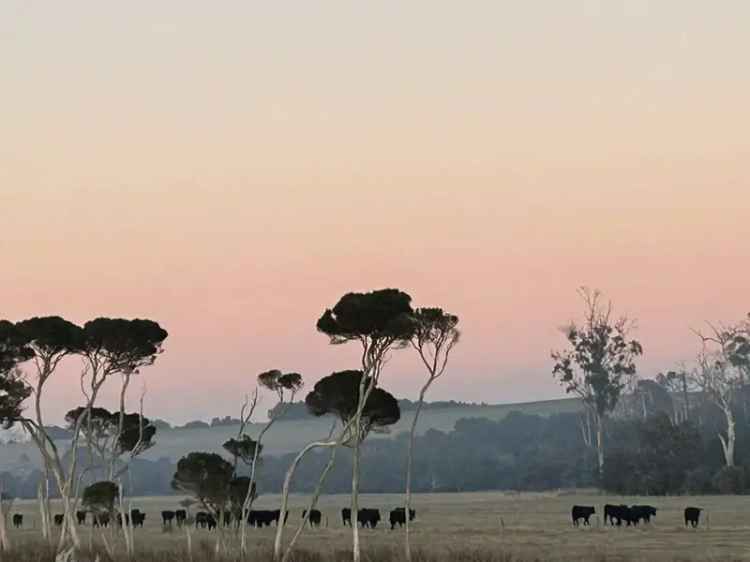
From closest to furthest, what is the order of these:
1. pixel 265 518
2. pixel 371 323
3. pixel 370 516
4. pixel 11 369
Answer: pixel 371 323
pixel 11 369
pixel 370 516
pixel 265 518

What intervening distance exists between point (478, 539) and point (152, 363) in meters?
19.9

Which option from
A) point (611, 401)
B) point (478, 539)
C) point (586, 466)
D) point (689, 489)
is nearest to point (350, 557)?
point (478, 539)

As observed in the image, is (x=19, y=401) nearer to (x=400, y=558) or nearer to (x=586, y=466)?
(x=400, y=558)

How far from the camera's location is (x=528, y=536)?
63625 mm

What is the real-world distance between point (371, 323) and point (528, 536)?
21270 millimetres

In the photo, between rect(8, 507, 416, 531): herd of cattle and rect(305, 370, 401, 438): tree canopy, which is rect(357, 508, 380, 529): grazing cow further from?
rect(305, 370, 401, 438): tree canopy

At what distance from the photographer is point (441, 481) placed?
17925 centimetres

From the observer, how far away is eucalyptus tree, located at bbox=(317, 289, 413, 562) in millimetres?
48406

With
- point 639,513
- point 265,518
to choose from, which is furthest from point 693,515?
point 265,518

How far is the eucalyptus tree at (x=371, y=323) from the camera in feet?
159

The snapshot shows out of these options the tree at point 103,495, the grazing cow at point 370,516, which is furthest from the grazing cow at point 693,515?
the tree at point 103,495

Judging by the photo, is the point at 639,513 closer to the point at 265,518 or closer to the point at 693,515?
the point at 693,515

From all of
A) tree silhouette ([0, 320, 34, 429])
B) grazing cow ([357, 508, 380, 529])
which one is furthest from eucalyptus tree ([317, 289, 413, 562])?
grazing cow ([357, 508, 380, 529])

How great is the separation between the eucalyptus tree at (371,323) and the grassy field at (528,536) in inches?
315
